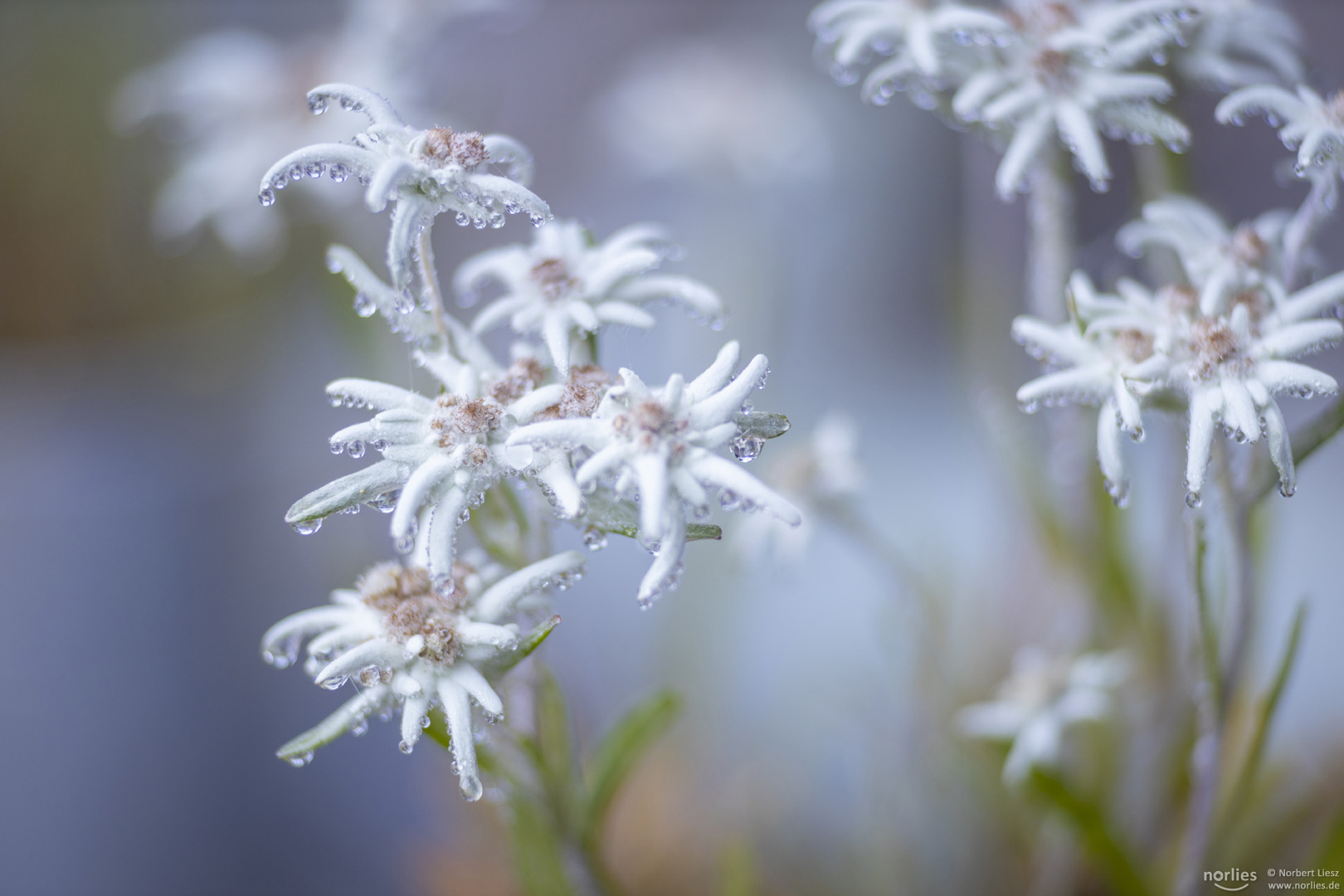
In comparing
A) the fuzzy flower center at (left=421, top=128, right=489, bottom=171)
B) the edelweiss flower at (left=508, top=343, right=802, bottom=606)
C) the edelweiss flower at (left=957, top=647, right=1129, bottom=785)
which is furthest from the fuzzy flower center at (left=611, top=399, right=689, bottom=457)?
the edelweiss flower at (left=957, top=647, right=1129, bottom=785)

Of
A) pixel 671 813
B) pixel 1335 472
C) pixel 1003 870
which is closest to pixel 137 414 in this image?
pixel 671 813

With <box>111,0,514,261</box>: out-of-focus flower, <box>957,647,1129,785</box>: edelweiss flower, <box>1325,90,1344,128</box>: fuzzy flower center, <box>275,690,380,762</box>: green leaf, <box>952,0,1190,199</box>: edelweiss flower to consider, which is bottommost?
<box>957,647,1129,785</box>: edelweiss flower

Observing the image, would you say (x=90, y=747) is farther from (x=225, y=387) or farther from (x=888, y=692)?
(x=888, y=692)

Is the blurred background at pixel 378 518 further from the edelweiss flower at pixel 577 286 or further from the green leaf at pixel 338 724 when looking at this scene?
the green leaf at pixel 338 724

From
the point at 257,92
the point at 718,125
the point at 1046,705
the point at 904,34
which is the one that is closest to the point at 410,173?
the point at 904,34

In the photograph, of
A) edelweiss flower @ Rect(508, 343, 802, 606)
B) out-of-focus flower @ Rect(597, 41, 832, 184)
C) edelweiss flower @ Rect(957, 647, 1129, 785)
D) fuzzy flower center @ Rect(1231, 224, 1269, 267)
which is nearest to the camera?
edelweiss flower @ Rect(508, 343, 802, 606)

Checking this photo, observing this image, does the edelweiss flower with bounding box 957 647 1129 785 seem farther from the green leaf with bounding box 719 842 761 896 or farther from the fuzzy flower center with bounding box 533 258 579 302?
the fuzzy flower center with bounding box 533 258 579 302

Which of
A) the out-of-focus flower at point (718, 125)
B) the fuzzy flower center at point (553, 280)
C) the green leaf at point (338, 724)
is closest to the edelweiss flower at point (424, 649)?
the green leaf at point (338, 724)
